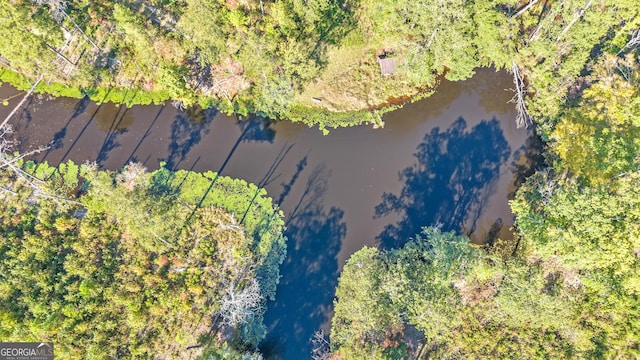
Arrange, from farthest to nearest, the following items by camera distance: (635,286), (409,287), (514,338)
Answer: (514,338)
(409,287)
(635,286)

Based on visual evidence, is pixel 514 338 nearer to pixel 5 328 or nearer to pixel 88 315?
pixel 88 315

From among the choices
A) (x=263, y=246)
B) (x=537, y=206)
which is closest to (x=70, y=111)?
(x=263, y=246)

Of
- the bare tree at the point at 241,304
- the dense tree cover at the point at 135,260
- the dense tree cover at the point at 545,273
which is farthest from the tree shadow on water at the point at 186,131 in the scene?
the dense tree cover at the point at 545,273

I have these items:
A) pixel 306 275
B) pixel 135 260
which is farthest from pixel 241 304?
pixel 135 260

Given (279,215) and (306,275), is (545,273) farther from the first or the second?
(279,215)

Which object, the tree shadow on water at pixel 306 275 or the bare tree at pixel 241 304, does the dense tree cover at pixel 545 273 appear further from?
the bare tree at pixel 241 304

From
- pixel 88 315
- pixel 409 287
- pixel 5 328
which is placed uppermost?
pixel 409 287
